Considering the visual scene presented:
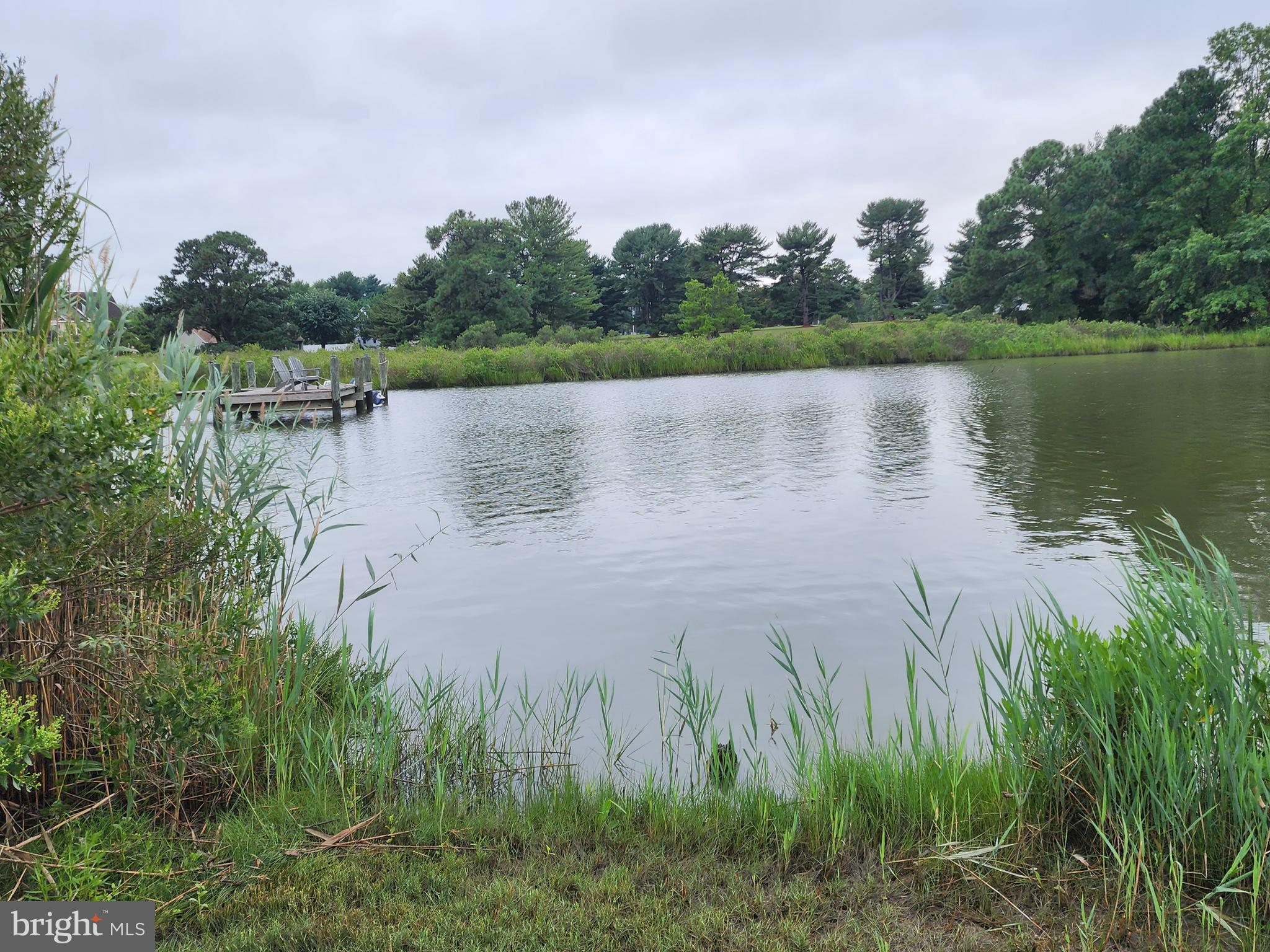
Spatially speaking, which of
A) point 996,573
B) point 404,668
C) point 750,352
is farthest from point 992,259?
point 404,668

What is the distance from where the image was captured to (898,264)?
207 feet

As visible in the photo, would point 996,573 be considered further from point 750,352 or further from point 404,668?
point 750,352

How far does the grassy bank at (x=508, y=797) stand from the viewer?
204 cm

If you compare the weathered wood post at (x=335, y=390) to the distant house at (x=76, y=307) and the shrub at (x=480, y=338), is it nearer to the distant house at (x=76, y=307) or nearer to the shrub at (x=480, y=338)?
the distant house at (x=76, y=307)

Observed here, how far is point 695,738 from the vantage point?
9.93 feet

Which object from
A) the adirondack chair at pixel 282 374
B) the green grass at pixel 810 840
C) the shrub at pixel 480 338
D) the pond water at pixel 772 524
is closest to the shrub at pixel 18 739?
the green grass at pixel 810 840

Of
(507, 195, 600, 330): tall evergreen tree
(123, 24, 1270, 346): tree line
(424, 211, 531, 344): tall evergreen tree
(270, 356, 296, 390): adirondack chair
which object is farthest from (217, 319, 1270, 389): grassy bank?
(507, 195, 600, 330): tall evergreen tree

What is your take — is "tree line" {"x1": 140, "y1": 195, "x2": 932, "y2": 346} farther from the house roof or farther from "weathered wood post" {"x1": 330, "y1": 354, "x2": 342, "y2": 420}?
the house roof

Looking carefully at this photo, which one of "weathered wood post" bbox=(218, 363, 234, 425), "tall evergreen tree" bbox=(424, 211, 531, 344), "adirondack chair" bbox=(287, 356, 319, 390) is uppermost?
"tall evergreen tree" bbox=(424, 211, 531, 344)

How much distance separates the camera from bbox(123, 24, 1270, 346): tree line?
37531 mm

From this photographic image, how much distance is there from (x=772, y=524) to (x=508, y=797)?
5.20m

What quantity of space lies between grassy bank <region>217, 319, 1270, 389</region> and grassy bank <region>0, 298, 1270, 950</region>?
1116 inches

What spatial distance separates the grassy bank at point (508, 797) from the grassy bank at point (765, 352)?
28.3m

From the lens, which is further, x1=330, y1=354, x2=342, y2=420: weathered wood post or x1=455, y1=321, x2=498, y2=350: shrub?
x1=455, y1=321, x2=498, y2=350: shrub
